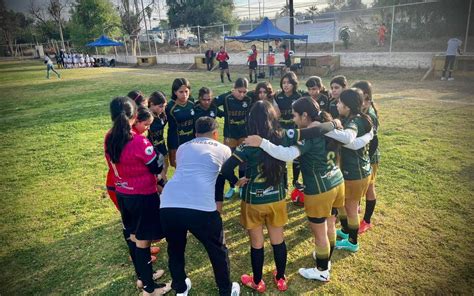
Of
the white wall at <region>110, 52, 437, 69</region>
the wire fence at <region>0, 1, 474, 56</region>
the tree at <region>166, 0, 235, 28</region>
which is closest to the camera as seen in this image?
the white wall at <region>110, 52, 437, 69</region>

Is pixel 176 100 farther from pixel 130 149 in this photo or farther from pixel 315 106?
pixel 315 106

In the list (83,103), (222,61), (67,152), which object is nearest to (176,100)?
(67,152)

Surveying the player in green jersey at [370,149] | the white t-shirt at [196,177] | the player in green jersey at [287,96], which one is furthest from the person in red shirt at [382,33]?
the white t-shirt at [196,177]

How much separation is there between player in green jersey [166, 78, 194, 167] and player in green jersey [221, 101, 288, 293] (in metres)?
2.45

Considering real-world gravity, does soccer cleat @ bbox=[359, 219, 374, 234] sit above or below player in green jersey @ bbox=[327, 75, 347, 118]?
below

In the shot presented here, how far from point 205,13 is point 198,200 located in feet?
166

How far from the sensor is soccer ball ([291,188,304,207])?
5764 mm

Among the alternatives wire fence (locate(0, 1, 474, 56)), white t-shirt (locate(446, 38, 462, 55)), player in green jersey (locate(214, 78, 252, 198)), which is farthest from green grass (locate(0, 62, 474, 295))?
wire fence (locate(0, 1, 474, 56))

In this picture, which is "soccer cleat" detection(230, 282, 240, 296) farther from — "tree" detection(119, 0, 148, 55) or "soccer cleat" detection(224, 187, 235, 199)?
"tree" detection(119, 0, 148, 55)

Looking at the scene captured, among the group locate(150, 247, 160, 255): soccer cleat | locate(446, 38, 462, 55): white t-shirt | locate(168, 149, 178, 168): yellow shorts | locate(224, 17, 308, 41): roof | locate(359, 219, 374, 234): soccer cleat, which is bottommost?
locate(150, 247, 160, 255): soccer cleat

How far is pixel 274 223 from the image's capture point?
3.35 metres

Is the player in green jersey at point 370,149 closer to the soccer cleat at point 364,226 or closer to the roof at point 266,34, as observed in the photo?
the soccer cleat at point 364,226

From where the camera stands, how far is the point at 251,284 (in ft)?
→ 12.5

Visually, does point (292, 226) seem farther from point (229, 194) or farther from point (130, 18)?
point (130, 18)
